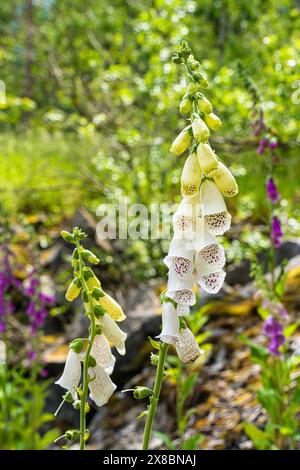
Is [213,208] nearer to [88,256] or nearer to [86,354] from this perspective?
[88,256]

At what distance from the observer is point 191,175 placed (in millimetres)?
1229

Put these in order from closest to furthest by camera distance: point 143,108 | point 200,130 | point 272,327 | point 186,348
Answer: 1. point 200,130
2. point 186,348
3. point 272,327
4. point 143,108

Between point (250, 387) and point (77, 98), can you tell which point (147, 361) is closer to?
point (250, 387)

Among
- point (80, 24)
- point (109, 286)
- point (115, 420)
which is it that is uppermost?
point (80, 24)

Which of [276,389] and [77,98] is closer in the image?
[276,389]

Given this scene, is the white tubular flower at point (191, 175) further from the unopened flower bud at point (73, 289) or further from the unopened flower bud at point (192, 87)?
the unopened flower bud at point (73, 289)

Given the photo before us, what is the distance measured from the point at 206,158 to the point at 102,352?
523mm

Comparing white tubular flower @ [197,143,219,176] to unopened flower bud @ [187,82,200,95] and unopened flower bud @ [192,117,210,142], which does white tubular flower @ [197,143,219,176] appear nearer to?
unopened flower bud @ [192,117,210,142]

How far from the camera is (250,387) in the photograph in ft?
11.0

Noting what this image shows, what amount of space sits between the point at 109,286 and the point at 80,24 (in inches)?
229

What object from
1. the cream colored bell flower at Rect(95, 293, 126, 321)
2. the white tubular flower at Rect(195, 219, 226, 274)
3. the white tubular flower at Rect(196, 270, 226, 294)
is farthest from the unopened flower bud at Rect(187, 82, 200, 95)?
the cream colored bell flower at Rect(95, 293, 126, 321)

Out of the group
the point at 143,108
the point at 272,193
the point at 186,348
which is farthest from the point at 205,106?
the point at 143,108

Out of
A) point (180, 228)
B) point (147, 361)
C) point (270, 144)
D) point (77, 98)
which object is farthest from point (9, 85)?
point (180, 228)

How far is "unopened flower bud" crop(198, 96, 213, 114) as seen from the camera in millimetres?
1209
